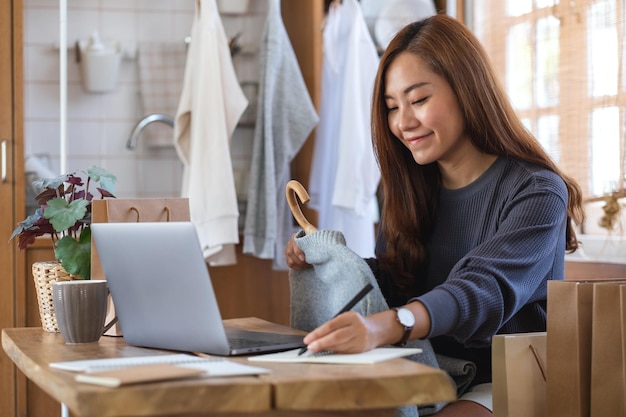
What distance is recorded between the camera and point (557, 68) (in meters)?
3.10

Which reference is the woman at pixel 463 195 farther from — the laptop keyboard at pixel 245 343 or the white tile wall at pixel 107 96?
the white tile wall at pixel 107 96

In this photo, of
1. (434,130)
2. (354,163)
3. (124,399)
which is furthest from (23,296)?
(124,399)

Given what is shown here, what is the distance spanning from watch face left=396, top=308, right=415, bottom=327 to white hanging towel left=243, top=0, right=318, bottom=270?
79.6 inches

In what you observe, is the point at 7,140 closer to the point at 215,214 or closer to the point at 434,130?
the point at 215,214

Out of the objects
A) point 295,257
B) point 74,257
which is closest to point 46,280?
point 74,257

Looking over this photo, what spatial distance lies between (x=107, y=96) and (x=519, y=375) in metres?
2.34

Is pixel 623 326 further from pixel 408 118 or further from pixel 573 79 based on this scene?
pixel 573 79

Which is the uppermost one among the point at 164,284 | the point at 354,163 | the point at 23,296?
the point at 354,163

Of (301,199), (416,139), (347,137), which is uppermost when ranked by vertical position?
(347,137)

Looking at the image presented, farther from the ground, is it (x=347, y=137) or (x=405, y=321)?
(x=347, y=137)

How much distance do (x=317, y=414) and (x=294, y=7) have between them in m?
2.74

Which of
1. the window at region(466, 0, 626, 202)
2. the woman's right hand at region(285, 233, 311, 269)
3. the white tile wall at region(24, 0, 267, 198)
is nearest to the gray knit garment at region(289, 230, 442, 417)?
the woman's right hand at region(285, 233, 311, 269)

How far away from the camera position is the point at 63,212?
178 centimetres

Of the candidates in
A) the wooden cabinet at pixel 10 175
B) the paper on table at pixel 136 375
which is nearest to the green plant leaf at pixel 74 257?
the paper on table at pixel 136 375
